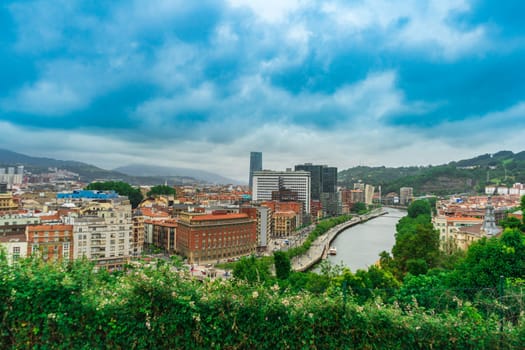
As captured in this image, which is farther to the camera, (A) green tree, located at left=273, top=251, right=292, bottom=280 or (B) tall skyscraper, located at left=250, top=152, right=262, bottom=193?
(B) tall skyscraper, located at left=250, top=152, right=262, bottom=193

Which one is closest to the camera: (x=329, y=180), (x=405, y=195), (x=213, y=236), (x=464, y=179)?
(x=213, y=236)

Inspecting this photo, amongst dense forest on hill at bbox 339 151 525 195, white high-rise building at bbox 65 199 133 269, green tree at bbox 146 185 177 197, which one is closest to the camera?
white high-rise building at bbox 65 199 133 269

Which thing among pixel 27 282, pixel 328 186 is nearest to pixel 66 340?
pixel 27 282

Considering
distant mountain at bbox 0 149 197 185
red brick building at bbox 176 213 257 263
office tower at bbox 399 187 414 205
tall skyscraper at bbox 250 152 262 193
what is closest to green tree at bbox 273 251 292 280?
red brick building at bbox 176 213 257 263

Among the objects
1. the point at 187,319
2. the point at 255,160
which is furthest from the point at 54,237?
the point at 255,160

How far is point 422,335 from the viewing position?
2994 mm

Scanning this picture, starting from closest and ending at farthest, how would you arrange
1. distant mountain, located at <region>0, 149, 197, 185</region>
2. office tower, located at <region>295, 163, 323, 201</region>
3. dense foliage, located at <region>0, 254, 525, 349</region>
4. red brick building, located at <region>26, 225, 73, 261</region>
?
dense foliage, located at <region>0, 254, 525, 349</region> < red brick building, located at <region>26, 225, 73, 261</region> < office tower, located at <region>295, 163, 323, 201</region> < distant mountain, located at <region>0, 149, 197, 185</region>

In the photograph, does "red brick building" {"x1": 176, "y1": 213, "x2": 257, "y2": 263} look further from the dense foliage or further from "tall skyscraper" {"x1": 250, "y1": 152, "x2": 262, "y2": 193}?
"tall skyscraper" {"x1": 250, "y1": 152, "x2": 262, "y2": 193}

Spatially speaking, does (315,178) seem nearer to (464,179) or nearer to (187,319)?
(464,179)

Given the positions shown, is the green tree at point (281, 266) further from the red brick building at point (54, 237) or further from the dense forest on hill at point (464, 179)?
the dense forest on hill at point (464, 179)

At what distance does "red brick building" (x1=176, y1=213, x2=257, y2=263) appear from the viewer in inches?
836

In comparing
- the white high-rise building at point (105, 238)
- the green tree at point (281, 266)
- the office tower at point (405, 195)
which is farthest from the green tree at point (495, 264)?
the office tower at point (405, 195)

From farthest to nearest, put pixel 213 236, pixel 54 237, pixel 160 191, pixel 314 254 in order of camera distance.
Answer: pixel 160 191 → pixel 314 254 → pixel 213 236 → pixel 54 237

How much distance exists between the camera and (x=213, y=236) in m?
22.1
